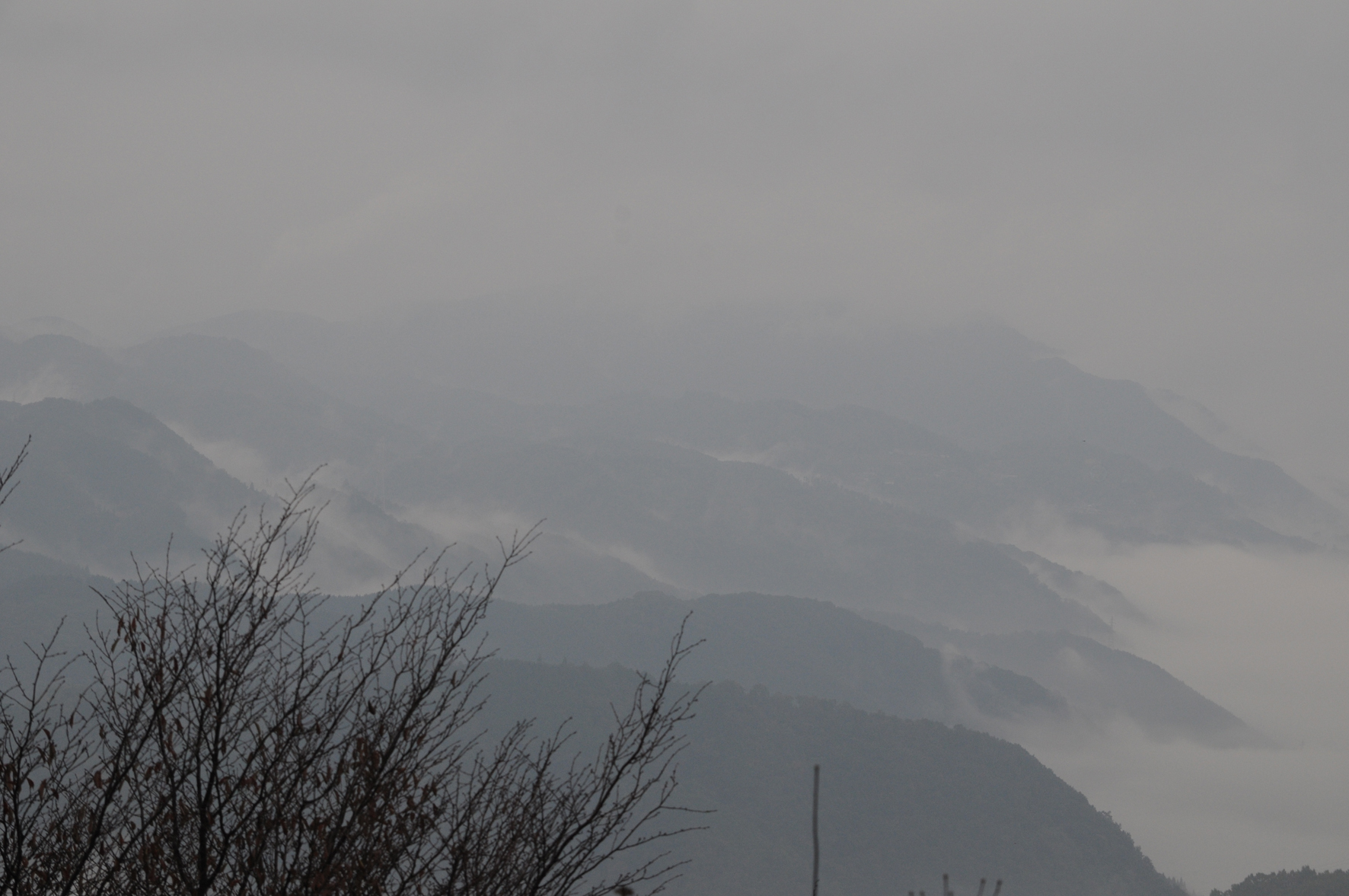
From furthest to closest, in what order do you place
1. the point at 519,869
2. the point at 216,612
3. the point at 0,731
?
the point at 0,731 < the point at 519,869 < the point at 216,612

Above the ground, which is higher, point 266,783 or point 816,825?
point 266,783

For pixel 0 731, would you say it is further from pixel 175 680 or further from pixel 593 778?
pixel 593 778

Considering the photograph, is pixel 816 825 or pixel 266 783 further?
pixel 266 783

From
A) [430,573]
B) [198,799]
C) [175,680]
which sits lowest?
[198,799]

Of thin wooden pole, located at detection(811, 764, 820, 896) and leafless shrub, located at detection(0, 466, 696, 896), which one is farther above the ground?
leafless shrub, located at detection(0, 466, 696, 896)

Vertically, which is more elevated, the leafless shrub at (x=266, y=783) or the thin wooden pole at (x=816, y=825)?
the leafless shrub at (x=266, y=783)

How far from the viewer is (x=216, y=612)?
10.7m

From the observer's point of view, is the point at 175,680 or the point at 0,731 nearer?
the point at 175,680

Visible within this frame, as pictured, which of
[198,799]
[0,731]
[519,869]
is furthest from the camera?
[0,731]

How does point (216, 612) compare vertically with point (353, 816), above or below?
above

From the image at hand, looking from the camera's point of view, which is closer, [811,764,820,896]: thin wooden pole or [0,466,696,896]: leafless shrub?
[811,764,820,896]: thin wooden pole

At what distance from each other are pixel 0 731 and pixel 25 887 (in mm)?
4601

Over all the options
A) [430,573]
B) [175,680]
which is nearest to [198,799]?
[175,680]

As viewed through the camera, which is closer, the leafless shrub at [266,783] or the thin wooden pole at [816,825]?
the thin wooden pole at [816,825]
